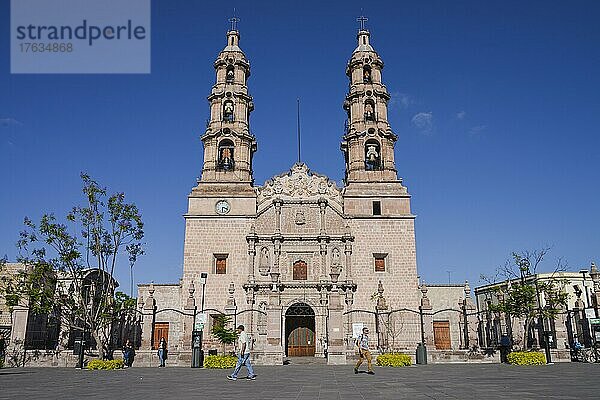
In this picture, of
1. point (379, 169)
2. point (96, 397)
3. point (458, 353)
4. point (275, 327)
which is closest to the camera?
point (96, 397)

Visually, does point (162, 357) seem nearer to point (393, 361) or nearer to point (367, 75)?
point (393, 361)

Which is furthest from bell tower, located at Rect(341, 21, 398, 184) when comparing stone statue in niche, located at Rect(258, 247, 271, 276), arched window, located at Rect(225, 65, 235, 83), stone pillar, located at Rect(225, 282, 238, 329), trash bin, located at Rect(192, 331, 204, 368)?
trash bin, located at Rect(192, 331, 204, 368)

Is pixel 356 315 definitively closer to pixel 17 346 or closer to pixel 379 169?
pixel 379 169

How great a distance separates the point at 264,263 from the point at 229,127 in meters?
10.2

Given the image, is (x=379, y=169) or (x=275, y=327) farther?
(x=379, y=169)

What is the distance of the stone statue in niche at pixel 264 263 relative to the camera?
3438cm

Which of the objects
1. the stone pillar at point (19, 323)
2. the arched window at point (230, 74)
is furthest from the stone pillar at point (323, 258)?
the stone pillar at point (19, 323)

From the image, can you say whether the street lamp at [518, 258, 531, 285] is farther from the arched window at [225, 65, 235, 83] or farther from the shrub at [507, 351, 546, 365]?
the arched window at [225, 65, 235, 83]

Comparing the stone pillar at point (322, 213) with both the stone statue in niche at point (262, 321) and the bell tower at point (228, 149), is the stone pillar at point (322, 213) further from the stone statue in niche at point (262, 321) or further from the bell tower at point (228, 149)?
the stone statue in niche at point (262, 321)

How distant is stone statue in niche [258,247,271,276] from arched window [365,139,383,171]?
9472mm

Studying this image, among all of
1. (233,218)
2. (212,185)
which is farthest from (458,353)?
(212,185)

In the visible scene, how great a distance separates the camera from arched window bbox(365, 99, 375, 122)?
38.8m

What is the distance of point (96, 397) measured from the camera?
34.2ft

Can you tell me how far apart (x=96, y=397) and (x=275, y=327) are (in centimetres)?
2166
